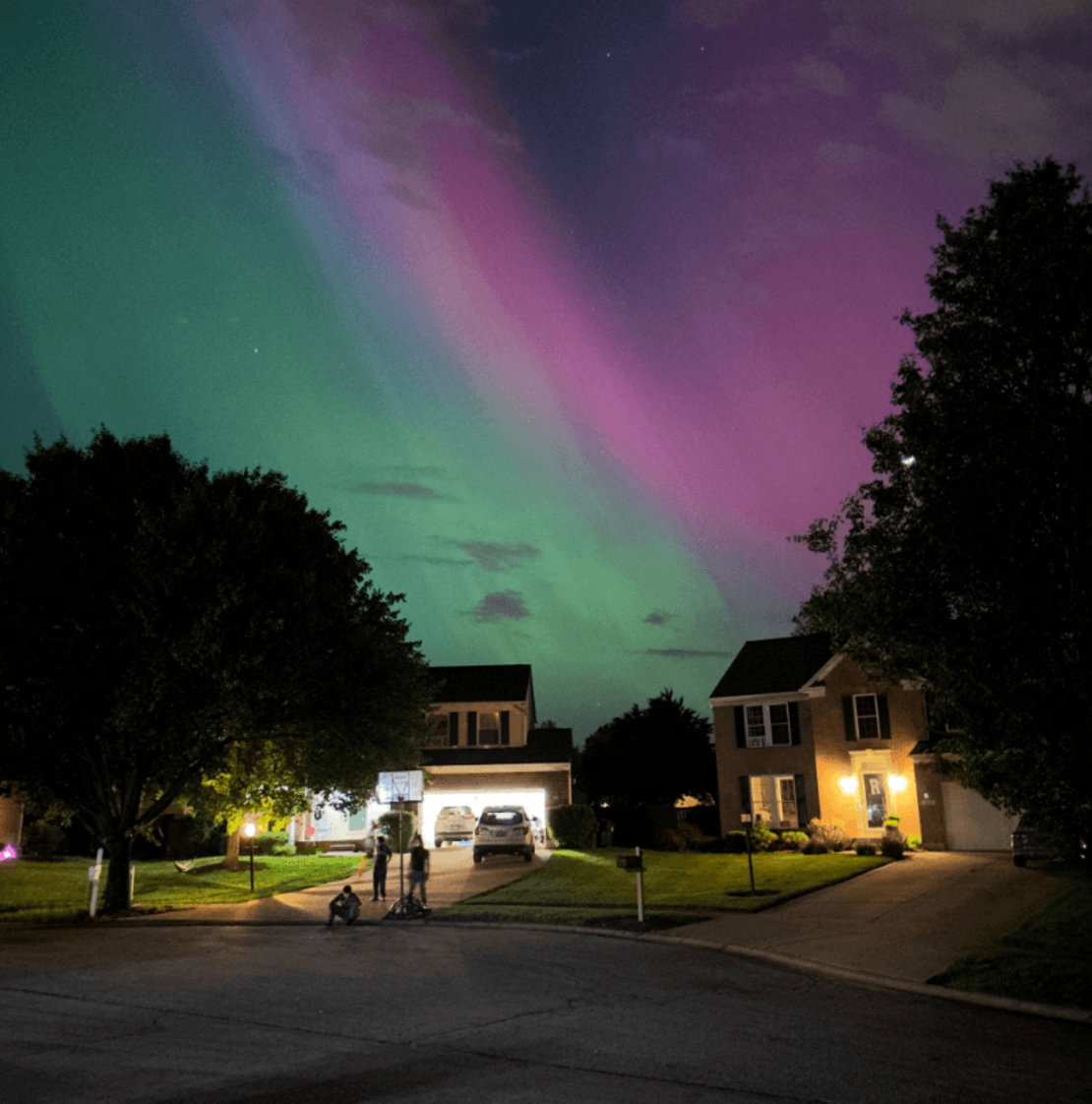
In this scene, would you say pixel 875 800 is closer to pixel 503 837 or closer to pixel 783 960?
pixel 503 837

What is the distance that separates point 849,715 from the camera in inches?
1319

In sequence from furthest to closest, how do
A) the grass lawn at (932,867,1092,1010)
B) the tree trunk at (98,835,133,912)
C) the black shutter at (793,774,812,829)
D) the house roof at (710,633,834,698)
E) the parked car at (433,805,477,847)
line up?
the parked car at (433,805,477,847) → the house roof at (710,633,834,698) → the black shutter at (793,774,812,829) → the tree trunk at (98,835,133,912) → the grass lawn at (932,867,1092,1010)

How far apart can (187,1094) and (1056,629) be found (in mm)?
11534

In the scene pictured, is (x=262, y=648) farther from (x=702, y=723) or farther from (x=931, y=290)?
(x=702, y=723)

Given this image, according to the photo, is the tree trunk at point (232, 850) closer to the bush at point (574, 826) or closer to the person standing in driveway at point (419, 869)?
the bush at point (574, 826)

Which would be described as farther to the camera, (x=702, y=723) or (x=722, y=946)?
(x=702, y=723)

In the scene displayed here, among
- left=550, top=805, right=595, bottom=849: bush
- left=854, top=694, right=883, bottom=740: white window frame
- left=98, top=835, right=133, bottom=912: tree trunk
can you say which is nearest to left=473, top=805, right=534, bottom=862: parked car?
left=550, top=805, right=595, bottom=849: bush

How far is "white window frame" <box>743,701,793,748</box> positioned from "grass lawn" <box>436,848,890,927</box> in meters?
5.56

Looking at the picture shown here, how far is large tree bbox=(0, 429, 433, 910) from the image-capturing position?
1919 centimetres

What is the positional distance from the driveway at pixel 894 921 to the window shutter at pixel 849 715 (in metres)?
9.81

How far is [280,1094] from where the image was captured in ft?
21.3

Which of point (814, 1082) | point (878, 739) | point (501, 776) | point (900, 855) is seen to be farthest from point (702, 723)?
point (814, 1082)

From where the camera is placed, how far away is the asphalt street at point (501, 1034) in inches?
261

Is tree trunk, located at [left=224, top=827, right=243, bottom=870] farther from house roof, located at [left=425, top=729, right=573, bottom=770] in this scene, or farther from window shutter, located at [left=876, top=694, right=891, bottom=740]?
window shutter, located at [left=876, top=694, right=891, bottom=740]
